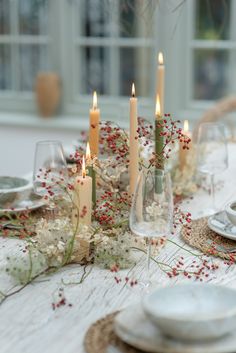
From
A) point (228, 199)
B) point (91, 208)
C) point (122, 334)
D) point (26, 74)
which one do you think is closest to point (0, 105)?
point (26, 74)

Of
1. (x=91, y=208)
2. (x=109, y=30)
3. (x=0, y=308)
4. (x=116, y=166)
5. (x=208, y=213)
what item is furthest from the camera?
(x=109, y=30)

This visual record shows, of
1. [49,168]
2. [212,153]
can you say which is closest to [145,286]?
[49,168]

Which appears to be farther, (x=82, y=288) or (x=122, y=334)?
(x=82, y=288)

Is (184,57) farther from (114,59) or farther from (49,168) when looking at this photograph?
(49,168)

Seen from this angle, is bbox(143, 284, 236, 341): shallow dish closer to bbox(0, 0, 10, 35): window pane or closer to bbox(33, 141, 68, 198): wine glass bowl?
bbox(33, 141, 68, 198): wine glass bowl

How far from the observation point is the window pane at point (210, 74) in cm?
393

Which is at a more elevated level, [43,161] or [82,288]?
Answer: [43,161]

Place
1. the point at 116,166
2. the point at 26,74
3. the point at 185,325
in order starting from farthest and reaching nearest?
1. the point at 26,74
2. the point at 116,166
3. the point at 185,325

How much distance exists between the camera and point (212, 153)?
6.16 feet

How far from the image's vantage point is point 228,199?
6.44ft

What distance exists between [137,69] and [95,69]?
273mm

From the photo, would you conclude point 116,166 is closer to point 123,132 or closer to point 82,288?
point 123,132

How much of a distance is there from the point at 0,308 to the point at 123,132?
57 centimetres

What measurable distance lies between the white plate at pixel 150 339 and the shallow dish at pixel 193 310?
0.04 feet
